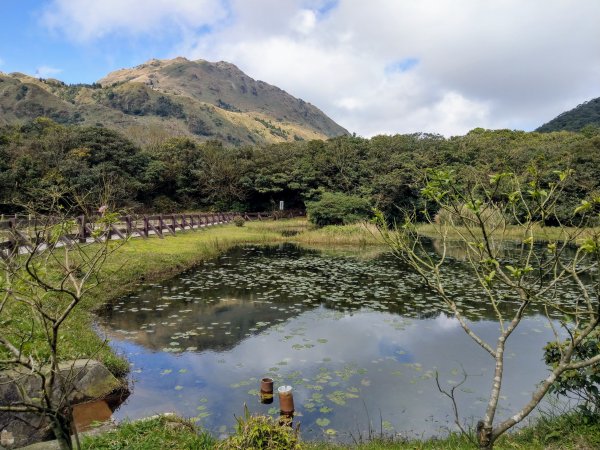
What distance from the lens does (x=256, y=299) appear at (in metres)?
13.7

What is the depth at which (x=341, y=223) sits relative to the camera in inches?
1417

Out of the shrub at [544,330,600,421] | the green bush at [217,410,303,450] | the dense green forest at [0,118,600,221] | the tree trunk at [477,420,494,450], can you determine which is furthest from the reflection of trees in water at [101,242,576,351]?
the dense green forest at [0,118,600,221]

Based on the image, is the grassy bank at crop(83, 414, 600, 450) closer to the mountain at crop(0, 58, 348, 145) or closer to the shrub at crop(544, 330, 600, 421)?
the shrub at crop(544, 330, 600, 421)

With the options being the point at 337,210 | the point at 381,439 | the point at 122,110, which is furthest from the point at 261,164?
the point at 122,110

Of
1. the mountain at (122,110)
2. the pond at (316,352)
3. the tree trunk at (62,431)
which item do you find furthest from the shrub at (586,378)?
the mountain at (122,110)

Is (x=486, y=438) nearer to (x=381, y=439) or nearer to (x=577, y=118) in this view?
(x=381, y=439)

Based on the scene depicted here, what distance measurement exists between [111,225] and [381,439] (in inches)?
180

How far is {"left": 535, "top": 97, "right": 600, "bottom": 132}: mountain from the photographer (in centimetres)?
8212

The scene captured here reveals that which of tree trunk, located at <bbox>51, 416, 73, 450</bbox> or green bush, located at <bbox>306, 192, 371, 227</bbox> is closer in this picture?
tree trunk, located at <bbox>51, 416, 73, 450</bbox>

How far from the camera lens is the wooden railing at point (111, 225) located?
14.8 feet

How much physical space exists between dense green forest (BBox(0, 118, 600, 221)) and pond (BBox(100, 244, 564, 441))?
89.9 ft

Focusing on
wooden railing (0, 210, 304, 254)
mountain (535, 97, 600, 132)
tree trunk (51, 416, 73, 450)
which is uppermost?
mountain (535, 97, 600, 132)

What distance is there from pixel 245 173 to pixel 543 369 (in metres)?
42.2

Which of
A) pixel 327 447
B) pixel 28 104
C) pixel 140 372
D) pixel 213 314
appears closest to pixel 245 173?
pixel 213 314
